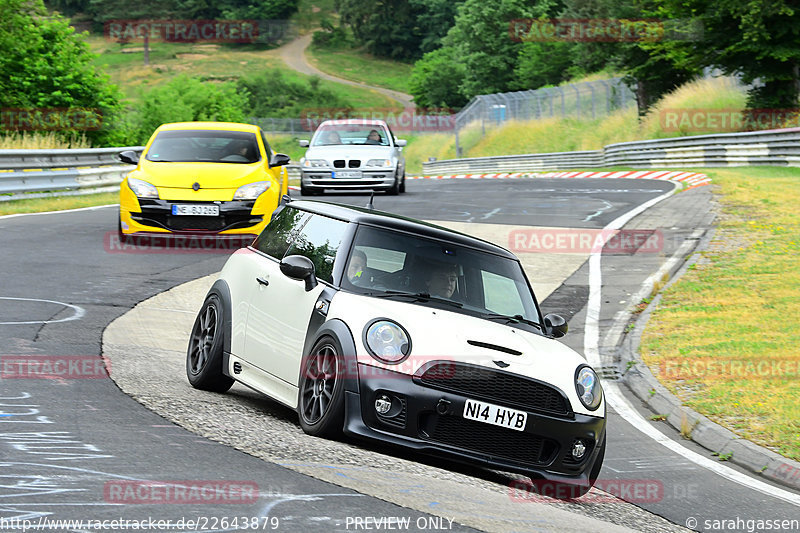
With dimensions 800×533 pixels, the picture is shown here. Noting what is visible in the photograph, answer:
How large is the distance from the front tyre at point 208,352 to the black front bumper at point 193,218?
6876 mm

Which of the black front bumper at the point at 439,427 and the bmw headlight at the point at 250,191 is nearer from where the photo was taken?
the black front bumper at the point at 439,427

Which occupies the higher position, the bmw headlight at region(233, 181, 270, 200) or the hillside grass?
the hillside grass

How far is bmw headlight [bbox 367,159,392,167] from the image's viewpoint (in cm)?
2562

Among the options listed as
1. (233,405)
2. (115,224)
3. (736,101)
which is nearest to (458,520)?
(233,405)

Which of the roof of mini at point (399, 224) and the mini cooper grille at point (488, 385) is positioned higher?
the roof of mini at point (399, 224)

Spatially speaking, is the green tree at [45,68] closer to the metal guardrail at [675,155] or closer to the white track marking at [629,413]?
the metal guardrail at [675,155]

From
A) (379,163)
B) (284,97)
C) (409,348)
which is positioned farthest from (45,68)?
(284,97)

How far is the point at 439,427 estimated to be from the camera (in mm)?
6613

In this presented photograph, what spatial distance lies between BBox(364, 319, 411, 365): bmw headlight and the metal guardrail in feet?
91.9

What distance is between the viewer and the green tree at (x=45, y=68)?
34.2 metres

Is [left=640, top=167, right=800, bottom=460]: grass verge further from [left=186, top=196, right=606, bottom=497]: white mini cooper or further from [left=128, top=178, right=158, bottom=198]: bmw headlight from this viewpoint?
[left=128, top=178, right=158, bottom=198]: bmw headlight

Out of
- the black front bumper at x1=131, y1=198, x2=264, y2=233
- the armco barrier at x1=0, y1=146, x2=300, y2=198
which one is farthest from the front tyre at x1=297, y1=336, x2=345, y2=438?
the armco barrier at x1=0, y1=146, x2=300, y2=198

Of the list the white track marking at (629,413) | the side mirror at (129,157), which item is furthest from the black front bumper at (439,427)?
the side mirror at (129,157)

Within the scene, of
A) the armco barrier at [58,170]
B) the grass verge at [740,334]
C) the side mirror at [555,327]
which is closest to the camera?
the side mirror at [555,327]
